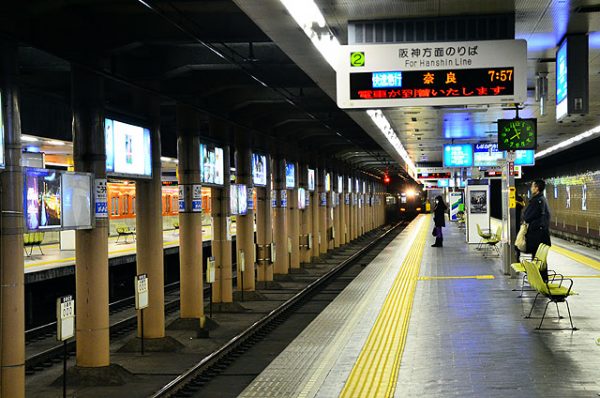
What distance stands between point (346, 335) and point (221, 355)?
6.38 feet

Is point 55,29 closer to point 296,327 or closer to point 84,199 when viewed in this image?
point 84,199

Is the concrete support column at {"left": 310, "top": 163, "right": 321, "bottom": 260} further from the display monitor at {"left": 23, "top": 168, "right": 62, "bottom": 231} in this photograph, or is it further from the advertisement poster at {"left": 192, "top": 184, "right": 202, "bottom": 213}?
the display monitor at {"left": 23, "top": 168, "right": 62, "bottom": 231}

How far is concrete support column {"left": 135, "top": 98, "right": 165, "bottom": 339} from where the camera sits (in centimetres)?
1081

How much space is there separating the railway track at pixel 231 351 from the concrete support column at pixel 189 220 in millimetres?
890

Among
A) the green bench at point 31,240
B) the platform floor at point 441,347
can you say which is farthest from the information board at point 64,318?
the green bench at point 31,240

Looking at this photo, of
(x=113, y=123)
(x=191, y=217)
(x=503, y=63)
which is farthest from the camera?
(x=191, y=217)

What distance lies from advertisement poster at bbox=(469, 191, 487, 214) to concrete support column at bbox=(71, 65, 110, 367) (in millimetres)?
19092

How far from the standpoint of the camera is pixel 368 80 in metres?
8.34

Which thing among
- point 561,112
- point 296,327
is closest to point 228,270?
point 296,327

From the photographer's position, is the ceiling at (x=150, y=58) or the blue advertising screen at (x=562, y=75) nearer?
the ceiling at (x=150, y=58)

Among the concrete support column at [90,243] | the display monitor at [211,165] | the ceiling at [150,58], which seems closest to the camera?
the ceiling at [150,58]

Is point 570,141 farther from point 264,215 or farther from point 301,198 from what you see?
point 264,215

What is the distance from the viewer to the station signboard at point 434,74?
817 centimetres

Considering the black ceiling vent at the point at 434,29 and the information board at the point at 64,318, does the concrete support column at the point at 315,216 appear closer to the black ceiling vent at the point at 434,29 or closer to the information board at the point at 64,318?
the black ceiling vent at the point at 434,29
